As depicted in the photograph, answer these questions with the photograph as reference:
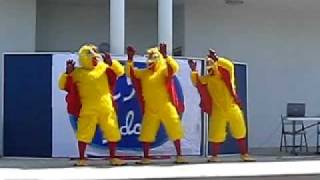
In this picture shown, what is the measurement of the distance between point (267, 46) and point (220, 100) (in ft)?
17.3

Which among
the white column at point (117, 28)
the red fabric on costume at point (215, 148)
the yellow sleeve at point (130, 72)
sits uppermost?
the white column at point (117, 28)

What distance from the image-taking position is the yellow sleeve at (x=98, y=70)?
10273 mm

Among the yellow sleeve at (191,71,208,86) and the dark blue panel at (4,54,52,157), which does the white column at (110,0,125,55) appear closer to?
the dark blue panel at (4,54,52,157)

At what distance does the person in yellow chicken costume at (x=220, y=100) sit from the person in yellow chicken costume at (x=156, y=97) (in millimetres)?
670

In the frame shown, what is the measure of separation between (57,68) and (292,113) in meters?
5.22

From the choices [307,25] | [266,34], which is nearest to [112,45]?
[266,34]

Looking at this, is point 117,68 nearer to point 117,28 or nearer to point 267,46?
point 117,28

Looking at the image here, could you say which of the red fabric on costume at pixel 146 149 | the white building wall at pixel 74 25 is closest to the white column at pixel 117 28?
the red fabric on costume at pixel 146 149

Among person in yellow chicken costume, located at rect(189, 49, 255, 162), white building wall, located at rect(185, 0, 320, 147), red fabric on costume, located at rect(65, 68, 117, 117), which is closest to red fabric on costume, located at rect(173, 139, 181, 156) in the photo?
person in yellow chicken costume, located at rect(189, 49, 255, 162)

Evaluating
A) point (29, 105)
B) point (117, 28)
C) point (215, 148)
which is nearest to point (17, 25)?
point (117, 28)

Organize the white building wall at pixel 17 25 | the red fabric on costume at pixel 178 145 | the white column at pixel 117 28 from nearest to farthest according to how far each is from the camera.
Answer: the red fabric on costume at pixel 178 145, the white column at pixel 117 28, the white building wall at pixel 17 25

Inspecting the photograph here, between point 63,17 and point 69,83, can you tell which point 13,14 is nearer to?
point 63,17

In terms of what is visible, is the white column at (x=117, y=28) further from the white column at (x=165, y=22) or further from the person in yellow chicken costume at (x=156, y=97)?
the person in yellow chicken costume at (x=156, y=97)

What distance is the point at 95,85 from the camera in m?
10.3
